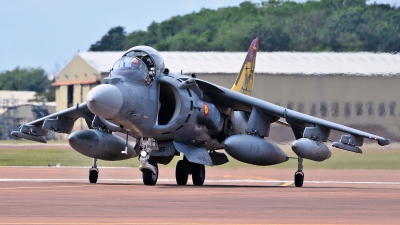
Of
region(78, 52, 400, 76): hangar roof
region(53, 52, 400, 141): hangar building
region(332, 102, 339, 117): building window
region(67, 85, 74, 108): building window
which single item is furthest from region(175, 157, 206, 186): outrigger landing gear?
region(67, 85, 74, 108): building window

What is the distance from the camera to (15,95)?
291 ft

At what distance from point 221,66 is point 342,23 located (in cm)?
894

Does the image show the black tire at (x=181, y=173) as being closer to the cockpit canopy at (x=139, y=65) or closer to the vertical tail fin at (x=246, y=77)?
the cockpit canopy at (x=139, y=65)

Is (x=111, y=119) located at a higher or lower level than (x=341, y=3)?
lower

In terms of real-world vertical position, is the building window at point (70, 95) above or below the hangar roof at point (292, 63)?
below

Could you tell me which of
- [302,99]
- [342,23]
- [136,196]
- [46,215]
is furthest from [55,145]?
[46,215]

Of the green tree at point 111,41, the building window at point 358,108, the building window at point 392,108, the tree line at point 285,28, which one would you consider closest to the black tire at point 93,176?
the building window at point 358,108

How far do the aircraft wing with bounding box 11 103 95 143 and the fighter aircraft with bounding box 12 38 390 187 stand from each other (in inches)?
0.9

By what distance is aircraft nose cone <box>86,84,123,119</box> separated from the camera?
644 inches

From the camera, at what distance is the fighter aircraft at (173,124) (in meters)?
17.5

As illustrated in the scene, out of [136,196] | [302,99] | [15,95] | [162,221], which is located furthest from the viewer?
[15,95]

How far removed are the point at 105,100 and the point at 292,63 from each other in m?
18.6

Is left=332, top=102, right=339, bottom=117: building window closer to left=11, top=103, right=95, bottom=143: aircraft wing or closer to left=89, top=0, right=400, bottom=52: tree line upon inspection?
left=89, top=0, right=400, bottom=52: tree line

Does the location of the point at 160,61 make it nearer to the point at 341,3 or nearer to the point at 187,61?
the point at 187,61
